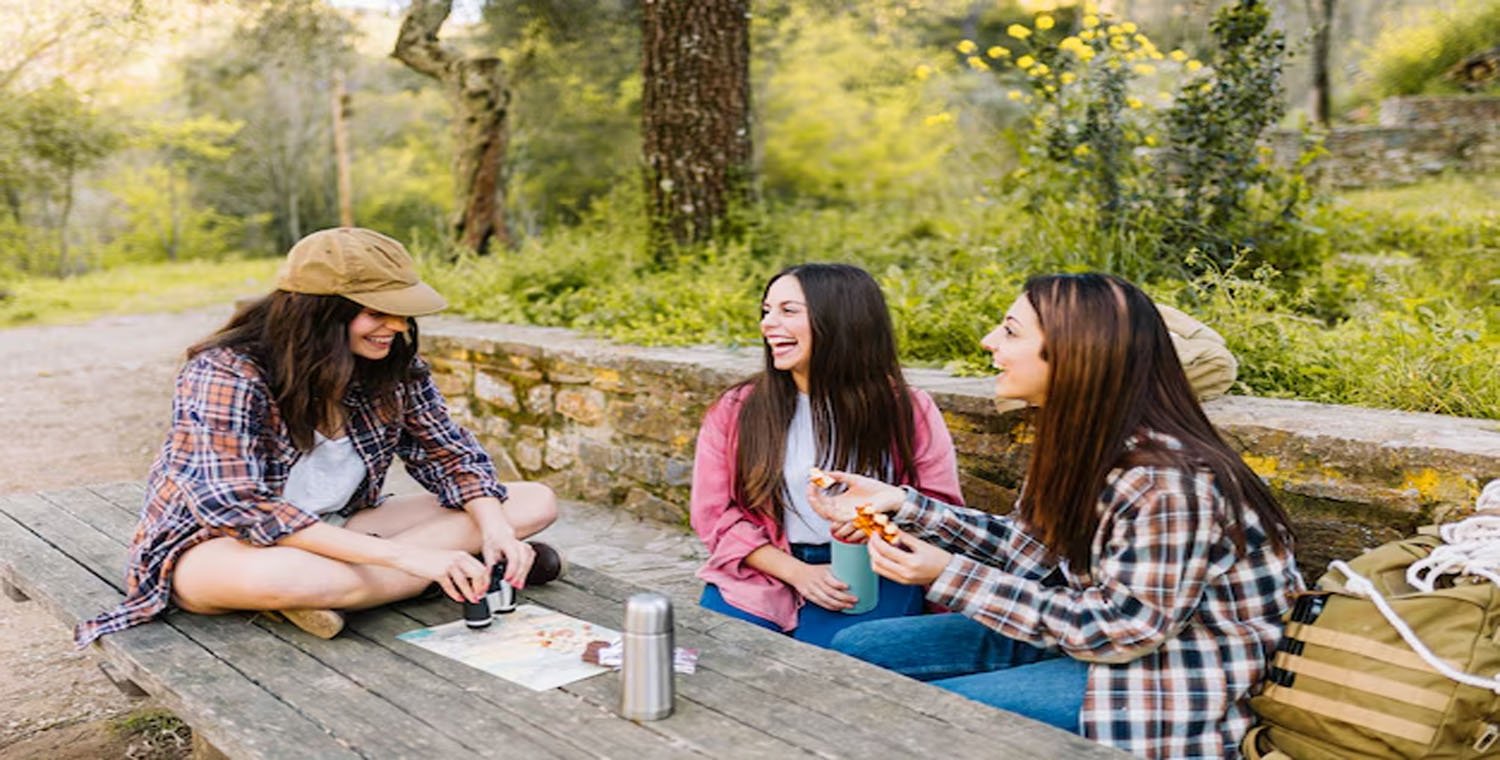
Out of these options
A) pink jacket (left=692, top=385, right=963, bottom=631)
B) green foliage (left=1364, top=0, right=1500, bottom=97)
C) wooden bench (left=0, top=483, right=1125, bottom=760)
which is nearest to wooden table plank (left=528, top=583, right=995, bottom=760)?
wooden bench (left=0, top=483, right=1125, bottom=760)

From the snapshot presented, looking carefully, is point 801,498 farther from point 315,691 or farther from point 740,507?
point 315,691

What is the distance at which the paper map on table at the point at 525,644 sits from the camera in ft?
7.43

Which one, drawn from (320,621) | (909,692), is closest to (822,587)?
(909,692)

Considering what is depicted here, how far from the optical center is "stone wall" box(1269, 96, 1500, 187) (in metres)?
12.5

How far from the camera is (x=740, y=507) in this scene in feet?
10.4

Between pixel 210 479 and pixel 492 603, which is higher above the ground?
pixel 210 479

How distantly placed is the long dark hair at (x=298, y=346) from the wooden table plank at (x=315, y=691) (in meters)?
0.47

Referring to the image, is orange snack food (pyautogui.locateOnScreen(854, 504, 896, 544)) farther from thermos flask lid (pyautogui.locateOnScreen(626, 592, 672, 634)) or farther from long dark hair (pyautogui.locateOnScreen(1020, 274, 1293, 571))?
thermos flask lid (pyautogui.locateOnScreen(626, 592, 672, 634))

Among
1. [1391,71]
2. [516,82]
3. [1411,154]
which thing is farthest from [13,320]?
[1391,71]

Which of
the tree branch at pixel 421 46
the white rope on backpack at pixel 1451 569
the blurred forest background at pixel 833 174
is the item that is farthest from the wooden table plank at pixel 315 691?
the tree branch at pixel 421 46

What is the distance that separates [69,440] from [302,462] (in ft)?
17.5

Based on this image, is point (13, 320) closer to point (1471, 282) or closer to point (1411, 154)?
point (1471, 282)

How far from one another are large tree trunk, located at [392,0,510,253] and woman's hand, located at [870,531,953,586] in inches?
255

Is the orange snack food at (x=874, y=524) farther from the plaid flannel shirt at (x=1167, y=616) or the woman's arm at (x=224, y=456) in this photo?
the woman's arm at (x=224, y=456)
